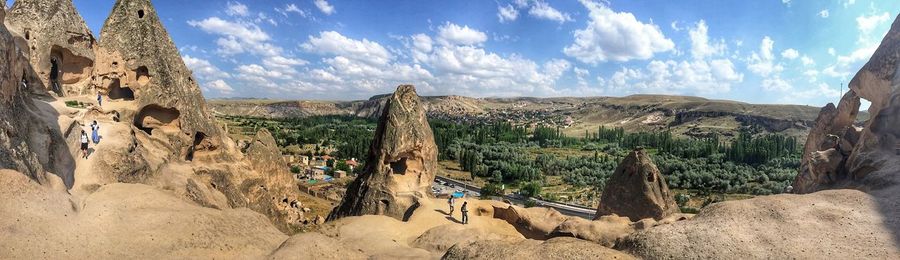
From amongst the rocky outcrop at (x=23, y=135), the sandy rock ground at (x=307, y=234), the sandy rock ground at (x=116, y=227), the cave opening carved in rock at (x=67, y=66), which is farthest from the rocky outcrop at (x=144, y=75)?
the sandy rock ground at (x=116, y=227)

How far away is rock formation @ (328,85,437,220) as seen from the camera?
23206 mm

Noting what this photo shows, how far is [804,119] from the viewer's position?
16675 cm

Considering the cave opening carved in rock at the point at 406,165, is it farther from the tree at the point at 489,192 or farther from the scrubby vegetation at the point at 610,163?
the scrubby vegetation at the point at 610,163

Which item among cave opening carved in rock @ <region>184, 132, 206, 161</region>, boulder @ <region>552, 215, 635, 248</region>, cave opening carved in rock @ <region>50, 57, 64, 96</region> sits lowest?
boulder @ <region>552, 215, 635, 248</region>

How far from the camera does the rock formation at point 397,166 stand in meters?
23.2

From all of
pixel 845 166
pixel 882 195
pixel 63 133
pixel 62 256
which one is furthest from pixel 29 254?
pixel 845 166

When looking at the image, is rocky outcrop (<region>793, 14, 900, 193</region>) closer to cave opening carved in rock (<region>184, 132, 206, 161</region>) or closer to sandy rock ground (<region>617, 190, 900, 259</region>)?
sandy rock ground (<region>617, 190, 900, 259</region>)

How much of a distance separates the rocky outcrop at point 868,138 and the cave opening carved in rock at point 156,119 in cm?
2692

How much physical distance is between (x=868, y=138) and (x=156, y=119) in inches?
1163

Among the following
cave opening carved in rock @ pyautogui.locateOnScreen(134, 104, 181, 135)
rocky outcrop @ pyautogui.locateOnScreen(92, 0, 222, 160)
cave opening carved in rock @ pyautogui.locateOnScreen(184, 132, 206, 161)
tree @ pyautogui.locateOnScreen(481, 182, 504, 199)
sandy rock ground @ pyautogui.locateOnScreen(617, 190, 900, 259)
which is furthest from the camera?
tree @ pyautogui.locateOnScreen(481, 182, 504, 199)

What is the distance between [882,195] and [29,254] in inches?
773

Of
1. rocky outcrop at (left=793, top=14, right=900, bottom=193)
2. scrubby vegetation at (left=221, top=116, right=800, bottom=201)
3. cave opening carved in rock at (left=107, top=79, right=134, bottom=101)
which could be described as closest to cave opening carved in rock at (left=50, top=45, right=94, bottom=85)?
cave opening carved in rock at (left=107, top=79, right=134, bottom=101)

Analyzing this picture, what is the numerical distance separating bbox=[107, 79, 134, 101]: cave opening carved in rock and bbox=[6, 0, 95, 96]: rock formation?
1.02m

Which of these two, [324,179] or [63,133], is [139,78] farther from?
[324,179]
